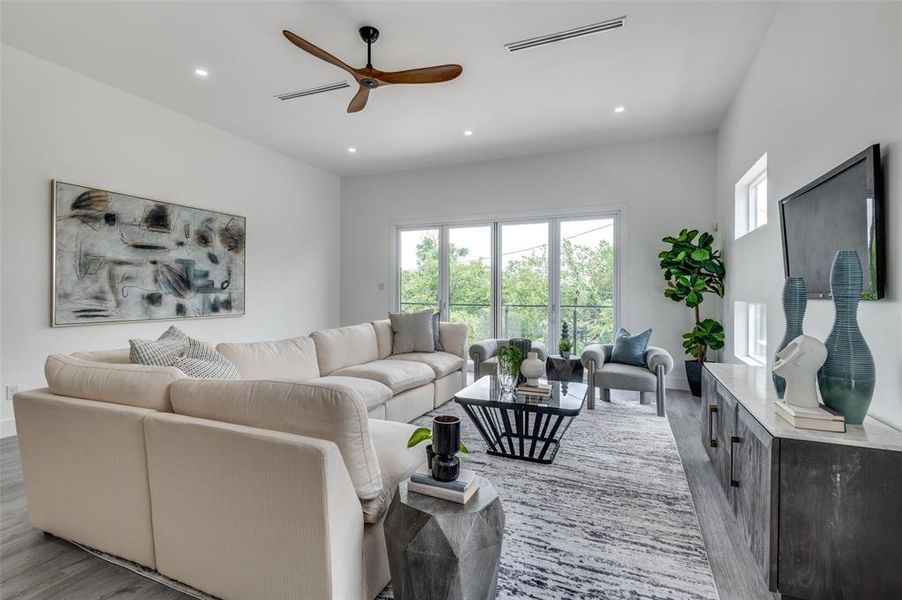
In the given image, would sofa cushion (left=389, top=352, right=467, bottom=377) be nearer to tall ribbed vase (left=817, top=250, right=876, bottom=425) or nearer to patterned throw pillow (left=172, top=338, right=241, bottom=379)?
patterned throw pillow (left=172, top=338, right=241, bottom=379)

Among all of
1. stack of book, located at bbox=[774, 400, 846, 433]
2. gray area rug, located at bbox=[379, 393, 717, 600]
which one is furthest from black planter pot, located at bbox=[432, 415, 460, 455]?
stack of book, located at bbox=[774, 400, 846, 433]

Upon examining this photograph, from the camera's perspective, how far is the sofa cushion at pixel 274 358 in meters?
2.80

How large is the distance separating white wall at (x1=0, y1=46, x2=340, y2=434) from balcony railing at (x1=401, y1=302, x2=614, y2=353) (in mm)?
2615

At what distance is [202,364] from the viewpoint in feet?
6.89

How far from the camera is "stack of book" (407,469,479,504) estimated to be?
139 cm

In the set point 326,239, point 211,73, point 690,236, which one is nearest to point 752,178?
point 690,236

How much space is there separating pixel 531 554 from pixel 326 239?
563 cm

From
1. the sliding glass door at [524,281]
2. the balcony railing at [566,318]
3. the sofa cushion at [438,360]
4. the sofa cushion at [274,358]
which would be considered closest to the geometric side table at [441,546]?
the sofa cushion at [274,358]

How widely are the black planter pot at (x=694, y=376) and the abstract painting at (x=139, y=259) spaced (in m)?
5.21

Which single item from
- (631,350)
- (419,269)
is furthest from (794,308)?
(419,269)

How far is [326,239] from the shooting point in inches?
257

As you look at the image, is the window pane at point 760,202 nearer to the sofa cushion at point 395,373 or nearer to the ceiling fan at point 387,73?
Answer: the ceiling fan at point 387,73

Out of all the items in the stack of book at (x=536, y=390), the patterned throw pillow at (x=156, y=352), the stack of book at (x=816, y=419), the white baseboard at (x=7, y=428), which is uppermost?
the patterned throw pillow at (x=156, y=352)

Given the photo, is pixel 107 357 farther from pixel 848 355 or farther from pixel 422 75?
pixel 848 355
